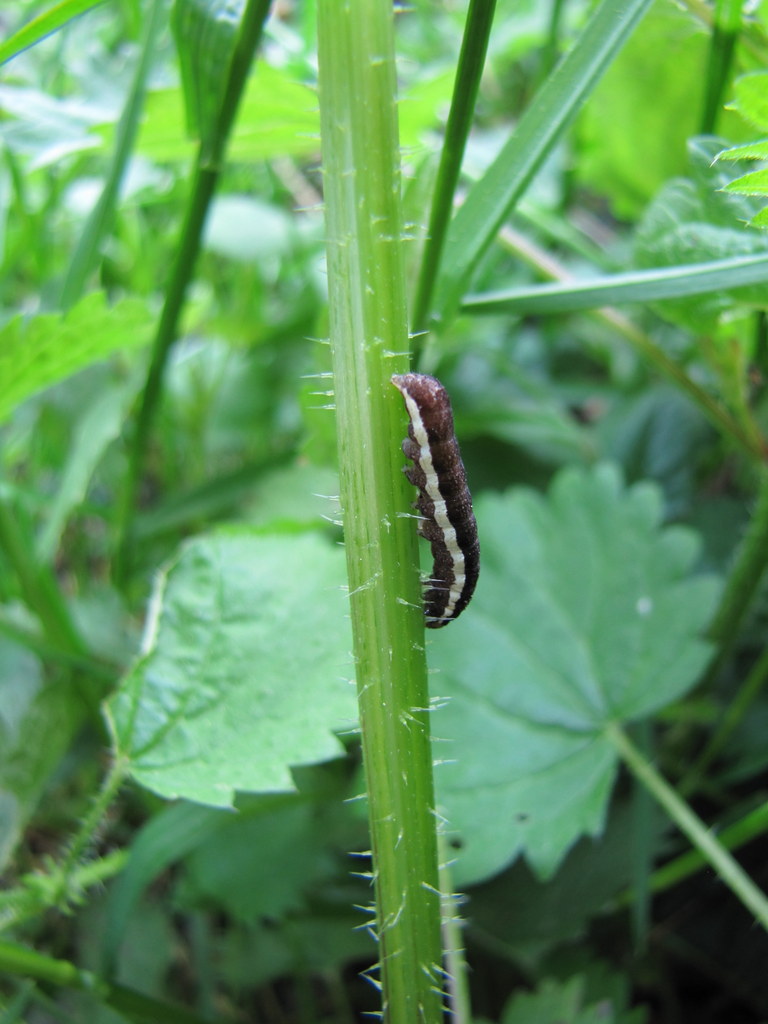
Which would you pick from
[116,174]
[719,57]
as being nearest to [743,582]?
[719,57]

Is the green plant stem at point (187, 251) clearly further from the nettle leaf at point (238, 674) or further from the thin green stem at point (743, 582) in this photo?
the thin green stem at point (743, 582)

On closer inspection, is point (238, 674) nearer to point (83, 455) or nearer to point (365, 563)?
point (365, 563)

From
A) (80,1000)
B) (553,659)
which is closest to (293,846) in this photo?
(80,1000)

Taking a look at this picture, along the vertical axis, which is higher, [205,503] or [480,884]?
[205,503]

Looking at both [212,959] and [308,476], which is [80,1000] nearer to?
[212,959]

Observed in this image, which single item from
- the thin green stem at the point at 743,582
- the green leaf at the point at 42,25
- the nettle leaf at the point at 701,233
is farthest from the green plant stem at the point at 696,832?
the green leaf at the point at 42,25

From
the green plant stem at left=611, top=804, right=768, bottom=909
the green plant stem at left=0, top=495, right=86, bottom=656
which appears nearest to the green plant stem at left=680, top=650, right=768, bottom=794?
the green plant stem at left=611, top=804, right=768, bottom=909

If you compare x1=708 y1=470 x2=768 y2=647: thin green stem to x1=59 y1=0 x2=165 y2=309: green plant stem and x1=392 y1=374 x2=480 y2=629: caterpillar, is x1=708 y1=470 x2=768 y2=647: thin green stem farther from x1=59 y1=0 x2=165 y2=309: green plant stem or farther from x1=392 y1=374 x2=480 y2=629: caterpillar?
x1=59 y1=0 x2=165 y2=309: green plant stem
